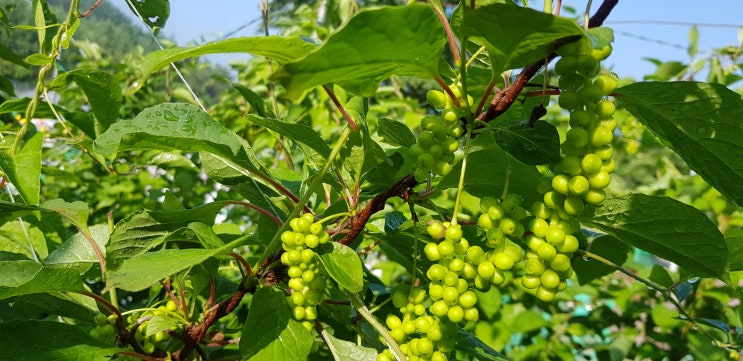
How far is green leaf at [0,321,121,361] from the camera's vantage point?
60 centimetres

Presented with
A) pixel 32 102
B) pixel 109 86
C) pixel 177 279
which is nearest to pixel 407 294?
pixel 177 279

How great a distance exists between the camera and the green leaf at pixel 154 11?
3.20 ft

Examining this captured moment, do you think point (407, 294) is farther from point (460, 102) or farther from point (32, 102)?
point (32, 102)

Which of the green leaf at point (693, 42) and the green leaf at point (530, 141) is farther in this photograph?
the green leaf at point (693, 42)

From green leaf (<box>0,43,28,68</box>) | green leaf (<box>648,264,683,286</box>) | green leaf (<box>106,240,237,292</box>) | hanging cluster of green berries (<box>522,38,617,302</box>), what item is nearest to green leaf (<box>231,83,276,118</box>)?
green leaf (<box>106,240,237,292</box>)

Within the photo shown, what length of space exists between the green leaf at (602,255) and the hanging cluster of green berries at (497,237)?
0.30 m

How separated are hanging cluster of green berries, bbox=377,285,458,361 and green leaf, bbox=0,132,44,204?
494mm

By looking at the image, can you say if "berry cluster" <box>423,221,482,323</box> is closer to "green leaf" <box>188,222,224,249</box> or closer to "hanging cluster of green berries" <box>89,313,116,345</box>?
"green leaf" <box>188,222,224,249</box>

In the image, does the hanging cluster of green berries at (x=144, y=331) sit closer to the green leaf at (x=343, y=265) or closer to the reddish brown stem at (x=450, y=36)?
the green leaf at (x=343, y=265)

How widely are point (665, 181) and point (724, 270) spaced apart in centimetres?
183

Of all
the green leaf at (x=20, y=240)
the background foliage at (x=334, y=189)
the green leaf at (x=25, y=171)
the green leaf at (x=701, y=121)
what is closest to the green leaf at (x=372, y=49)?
the background foliage at (x=334, y=189)

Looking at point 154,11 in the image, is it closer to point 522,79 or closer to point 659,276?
point 522,79

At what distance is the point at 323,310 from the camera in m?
0.77

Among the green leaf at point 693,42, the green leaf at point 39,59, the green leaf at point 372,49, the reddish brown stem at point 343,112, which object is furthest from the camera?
the green leaf at point 693,42
